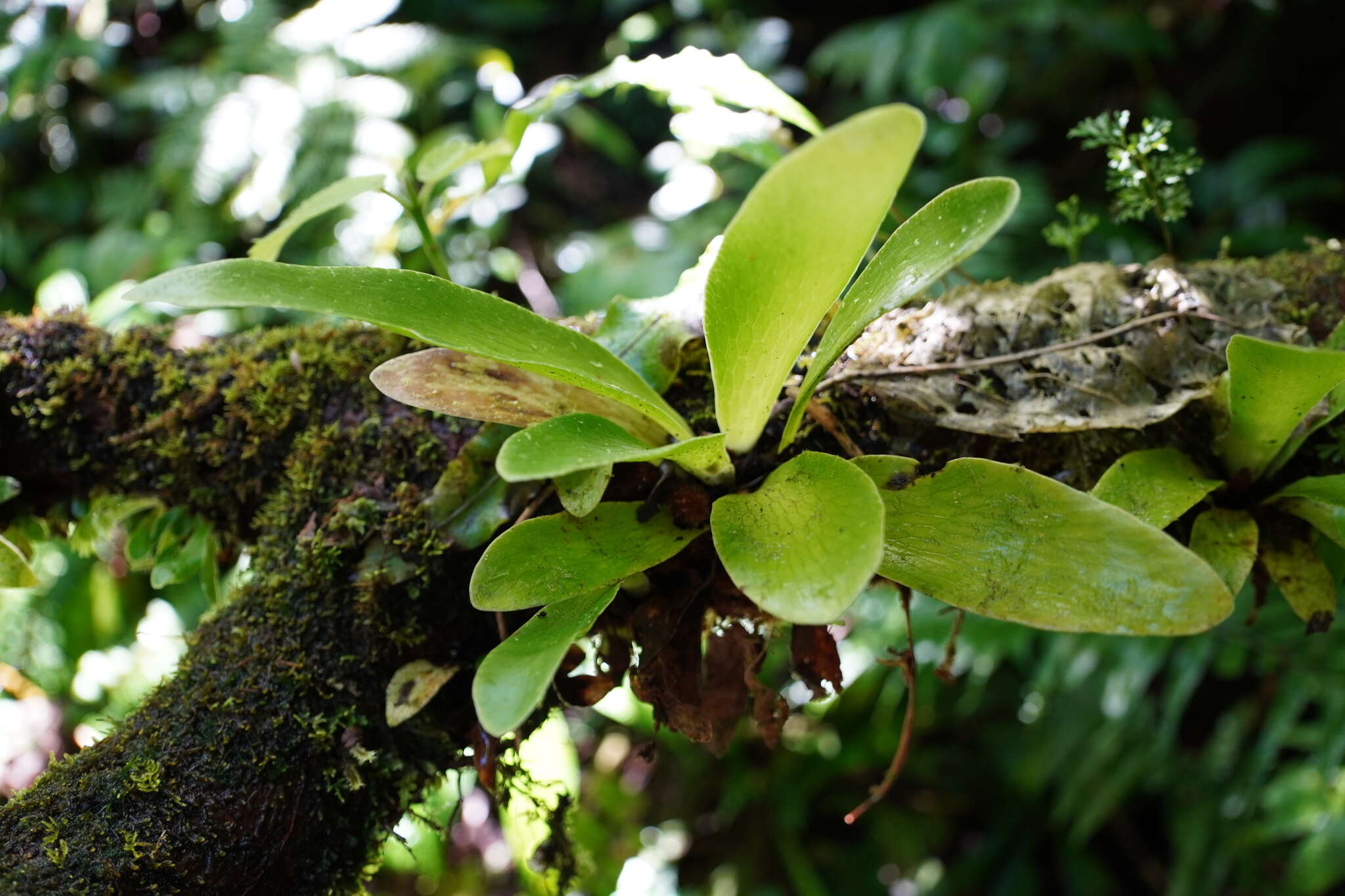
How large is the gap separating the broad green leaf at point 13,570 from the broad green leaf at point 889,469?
0.91 meters

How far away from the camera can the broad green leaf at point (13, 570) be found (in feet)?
2.90

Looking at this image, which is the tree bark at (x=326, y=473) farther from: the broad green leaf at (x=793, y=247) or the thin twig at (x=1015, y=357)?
the broad green leaf at (x=793, y=247)

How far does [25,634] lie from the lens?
2.11 m

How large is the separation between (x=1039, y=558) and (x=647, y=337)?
1.53ft

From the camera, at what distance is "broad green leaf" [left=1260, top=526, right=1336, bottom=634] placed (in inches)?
34.3

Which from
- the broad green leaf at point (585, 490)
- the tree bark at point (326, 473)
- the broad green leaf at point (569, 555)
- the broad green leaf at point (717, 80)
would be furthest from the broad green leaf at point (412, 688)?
the broad green leaf at point (717, 80)

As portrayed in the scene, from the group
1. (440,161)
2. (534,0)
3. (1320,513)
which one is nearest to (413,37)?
(534,0)

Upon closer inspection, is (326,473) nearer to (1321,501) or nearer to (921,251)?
(921,251)

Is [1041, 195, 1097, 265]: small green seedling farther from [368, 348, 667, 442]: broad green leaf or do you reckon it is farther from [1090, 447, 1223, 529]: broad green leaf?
[368, 348, 667, 442]: broad green leaf

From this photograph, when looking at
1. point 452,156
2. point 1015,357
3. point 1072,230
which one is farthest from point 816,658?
point 452,156

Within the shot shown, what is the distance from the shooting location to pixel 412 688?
2.66ft

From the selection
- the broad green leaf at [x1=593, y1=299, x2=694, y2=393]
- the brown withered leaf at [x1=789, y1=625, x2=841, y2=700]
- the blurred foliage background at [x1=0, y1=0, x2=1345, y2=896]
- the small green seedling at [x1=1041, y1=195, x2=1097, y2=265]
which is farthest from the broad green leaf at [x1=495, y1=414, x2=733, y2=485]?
the blurred foliage background at [x1=0, y1=0, x2=1345, y2=896]

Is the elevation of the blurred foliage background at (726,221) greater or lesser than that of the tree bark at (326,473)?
lesser

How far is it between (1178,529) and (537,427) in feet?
2.38
